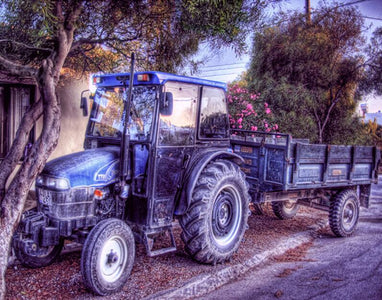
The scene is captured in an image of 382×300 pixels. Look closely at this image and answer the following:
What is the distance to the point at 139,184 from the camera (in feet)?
16.0

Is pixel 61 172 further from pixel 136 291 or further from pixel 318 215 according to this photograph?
pixel 318 215

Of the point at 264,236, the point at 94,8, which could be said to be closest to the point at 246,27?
the point at 94,8

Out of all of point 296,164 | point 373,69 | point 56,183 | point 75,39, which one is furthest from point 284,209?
point 373,69

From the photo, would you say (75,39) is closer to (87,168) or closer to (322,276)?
(87,168)

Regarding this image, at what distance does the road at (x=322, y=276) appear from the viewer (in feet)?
15.1

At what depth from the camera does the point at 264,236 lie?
7.12m

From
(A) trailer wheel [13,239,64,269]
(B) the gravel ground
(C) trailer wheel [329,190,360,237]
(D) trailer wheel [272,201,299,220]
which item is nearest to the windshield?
(A) trailer wheel [13,239,64,269]

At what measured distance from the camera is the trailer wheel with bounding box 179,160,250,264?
16.9 ft

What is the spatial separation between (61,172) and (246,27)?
418cm

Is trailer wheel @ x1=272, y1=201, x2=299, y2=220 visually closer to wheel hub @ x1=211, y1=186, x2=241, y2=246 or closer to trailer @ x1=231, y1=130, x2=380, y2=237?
trailer @ x1=231, y1=130, x2=380, y2=237

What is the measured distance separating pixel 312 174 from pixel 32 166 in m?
4.61

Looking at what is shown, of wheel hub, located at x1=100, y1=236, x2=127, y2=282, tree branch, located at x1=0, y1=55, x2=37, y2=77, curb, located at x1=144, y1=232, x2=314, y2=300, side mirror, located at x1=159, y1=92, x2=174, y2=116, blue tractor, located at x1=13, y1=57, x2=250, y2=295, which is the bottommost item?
curb, located at x1=144, y1=232, x2=314, y2=300

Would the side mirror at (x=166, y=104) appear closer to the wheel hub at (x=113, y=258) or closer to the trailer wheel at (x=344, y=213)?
the wheel hub at (x=113, y=258)

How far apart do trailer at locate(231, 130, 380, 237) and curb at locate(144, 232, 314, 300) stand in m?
0.85
